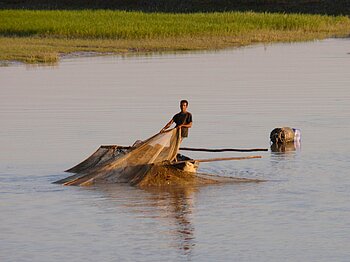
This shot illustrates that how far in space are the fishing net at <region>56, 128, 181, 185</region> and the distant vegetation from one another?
58.3 m

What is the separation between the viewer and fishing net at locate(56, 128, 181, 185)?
50.9ft

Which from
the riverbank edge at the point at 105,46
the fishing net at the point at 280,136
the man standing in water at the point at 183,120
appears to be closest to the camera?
the man standing in water at the point at 183,120

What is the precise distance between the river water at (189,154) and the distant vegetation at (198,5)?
4487cm

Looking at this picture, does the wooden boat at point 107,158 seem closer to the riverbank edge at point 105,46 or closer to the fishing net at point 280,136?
the fishing net at point 280,136

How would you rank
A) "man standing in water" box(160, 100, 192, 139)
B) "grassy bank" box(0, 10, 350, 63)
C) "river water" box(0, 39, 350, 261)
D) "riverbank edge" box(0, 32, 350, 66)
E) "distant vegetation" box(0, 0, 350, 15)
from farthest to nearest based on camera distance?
1. "distant vegetation" box(0, 0, 350, 15)
2. "grassy bank" box(0, 10, 350, 63)
3. "riverbank edge" box(0, 32, 350, 66)
4. "man standing in water" box(160, 100, 192, 139)
5. "river water" box(0, 39, 350, 261)

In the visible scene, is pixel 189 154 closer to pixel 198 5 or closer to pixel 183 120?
pixel 183 120

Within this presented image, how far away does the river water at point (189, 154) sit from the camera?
12.0 m

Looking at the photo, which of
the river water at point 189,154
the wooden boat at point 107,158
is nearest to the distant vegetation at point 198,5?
the river water at point 189,154

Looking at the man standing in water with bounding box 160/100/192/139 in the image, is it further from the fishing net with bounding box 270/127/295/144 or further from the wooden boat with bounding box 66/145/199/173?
the fishing net with bounding box 270/127/295/144

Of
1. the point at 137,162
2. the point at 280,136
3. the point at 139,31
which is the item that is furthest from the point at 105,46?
the point at 137,162

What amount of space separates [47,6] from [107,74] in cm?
5365

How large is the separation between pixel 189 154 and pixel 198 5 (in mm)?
67053

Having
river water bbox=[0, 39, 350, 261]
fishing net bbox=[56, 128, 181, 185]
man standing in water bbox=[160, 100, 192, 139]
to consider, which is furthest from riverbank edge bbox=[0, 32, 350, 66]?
fishing net bbox=[56, 128, 181, 185]

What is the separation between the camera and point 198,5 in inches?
3337
